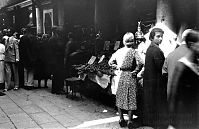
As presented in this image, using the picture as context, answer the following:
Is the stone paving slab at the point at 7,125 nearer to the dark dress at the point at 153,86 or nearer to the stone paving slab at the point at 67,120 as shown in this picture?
the stone paving slab at the point at 67,120

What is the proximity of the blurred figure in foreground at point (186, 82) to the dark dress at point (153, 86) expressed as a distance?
1.16 m

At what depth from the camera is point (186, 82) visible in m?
4.41

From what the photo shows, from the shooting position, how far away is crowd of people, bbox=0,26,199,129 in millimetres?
4453

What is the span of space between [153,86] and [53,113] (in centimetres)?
306

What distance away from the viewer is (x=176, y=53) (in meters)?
4.60

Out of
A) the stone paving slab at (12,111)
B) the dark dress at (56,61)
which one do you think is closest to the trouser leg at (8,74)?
the dark dress at (56,61)

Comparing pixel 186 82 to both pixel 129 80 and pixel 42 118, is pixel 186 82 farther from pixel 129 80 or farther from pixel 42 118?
pixel 42 118

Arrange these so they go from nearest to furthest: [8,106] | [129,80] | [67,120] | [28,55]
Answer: [129,80] → [67,120] → [8,106] → [28,55]

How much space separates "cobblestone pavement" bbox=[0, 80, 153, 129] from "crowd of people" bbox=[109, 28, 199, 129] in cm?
81

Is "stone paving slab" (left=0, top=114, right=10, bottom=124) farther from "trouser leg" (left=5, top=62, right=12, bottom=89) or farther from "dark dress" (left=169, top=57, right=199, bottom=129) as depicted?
"dark dress" (left=169, top=57, right=199, bottom=129)

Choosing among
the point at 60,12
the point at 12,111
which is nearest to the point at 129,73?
the point at 12,111

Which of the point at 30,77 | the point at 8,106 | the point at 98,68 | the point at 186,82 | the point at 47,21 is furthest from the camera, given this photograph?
the point at 47,21

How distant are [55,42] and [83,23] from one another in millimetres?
5171

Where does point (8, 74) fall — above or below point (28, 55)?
below
